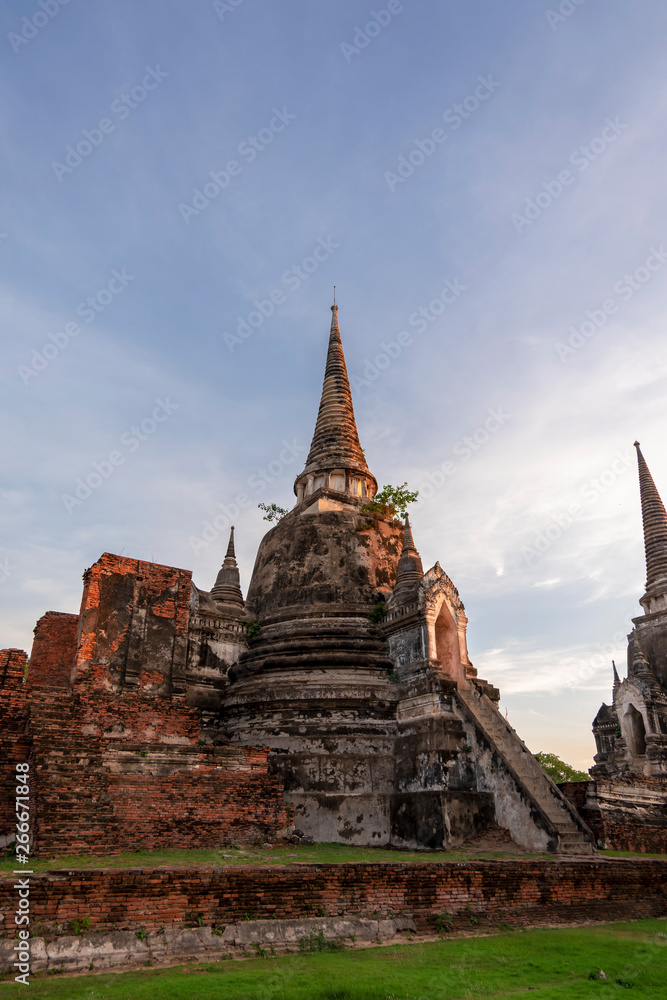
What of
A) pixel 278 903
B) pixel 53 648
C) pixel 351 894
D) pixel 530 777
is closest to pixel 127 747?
pixel 278 903

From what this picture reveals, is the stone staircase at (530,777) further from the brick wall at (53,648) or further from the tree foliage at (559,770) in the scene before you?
the tree foliage at (559,770)

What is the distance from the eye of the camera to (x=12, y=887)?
21.6 ft

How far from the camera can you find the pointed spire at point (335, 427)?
24.8 metres

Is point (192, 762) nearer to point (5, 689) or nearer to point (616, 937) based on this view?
point (5, 689)

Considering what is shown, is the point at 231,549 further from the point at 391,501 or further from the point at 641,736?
the point at 641,736

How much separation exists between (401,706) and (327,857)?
5.67 metres

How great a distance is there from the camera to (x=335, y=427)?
1016 inches

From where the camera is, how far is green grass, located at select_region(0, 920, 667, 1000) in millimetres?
5887

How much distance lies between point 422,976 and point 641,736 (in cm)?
2272

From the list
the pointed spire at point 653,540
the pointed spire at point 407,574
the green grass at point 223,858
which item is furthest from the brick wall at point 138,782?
the pointed spire at point 653,540

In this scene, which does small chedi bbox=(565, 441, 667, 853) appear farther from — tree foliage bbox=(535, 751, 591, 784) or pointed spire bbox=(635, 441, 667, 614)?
tree foliage bbox=(535, 751, 591, 784)

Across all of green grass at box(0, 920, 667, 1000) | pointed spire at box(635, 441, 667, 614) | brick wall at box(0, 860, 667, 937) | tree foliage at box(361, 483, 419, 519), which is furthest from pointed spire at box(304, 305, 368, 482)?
green grass at box(0, 920, 667, 1000)

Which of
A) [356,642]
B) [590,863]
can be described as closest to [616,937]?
[590,863]

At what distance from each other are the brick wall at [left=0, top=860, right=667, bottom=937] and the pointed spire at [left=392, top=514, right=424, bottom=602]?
8.59m
